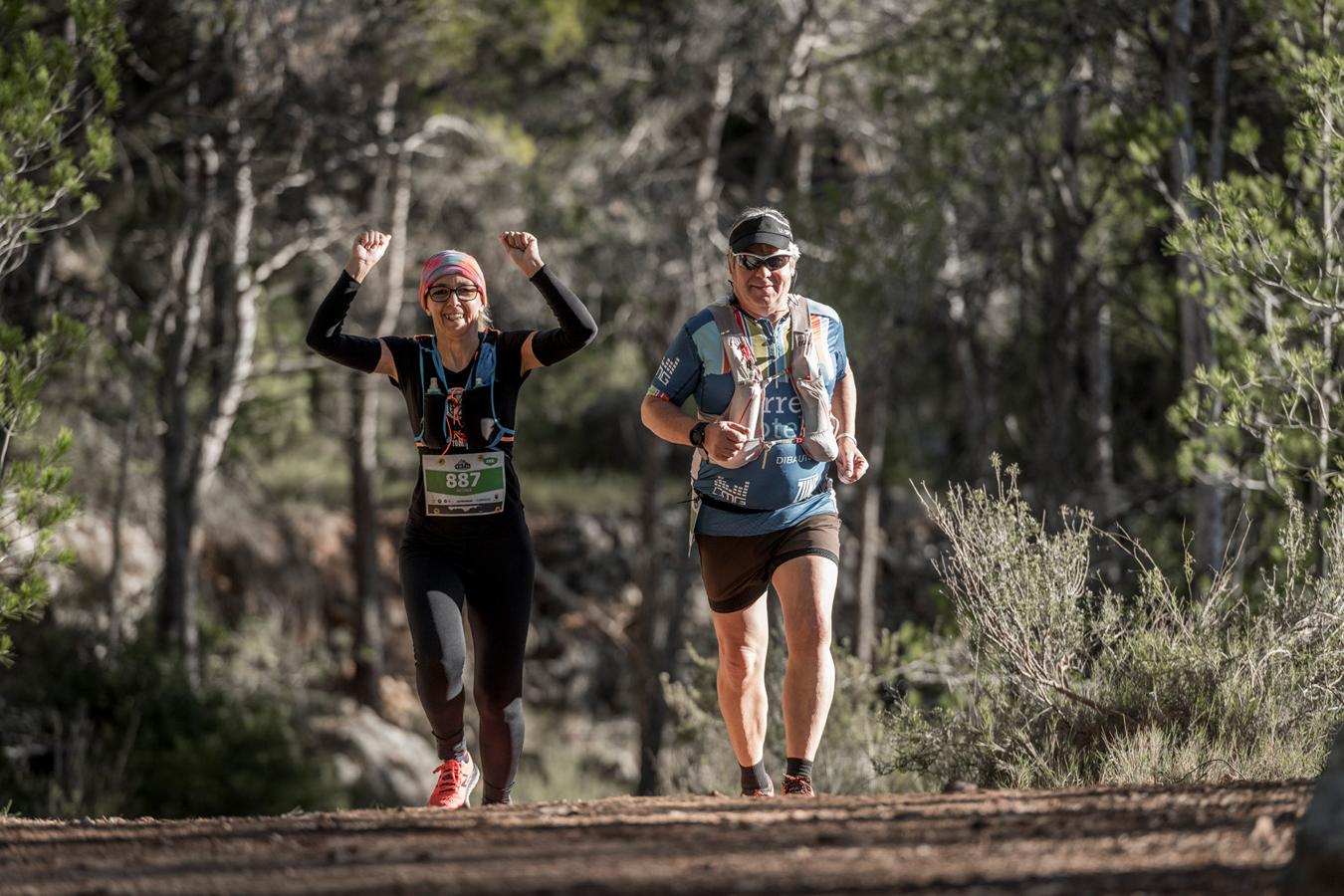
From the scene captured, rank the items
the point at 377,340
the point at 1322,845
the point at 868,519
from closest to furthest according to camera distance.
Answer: the point at 1322,845
the point at 377,340
the point at 868,519

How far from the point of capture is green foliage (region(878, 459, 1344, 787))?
5648 mm

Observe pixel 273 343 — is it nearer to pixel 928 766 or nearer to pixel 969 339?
pixel 969 339

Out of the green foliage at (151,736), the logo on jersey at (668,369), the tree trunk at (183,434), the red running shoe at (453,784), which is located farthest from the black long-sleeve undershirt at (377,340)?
the tree trunk at (183,434)

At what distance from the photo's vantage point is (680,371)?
5.46 metres

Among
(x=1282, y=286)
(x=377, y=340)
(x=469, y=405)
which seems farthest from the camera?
(x=1282, y=286)

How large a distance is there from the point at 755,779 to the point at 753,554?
2.55 feet

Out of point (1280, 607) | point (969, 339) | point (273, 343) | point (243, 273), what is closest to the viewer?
point (1280, 607)

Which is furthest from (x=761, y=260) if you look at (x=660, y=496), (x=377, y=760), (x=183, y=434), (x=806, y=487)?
(x=660, y=496)

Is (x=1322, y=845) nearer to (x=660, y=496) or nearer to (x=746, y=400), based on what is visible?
(x=746, y=400)

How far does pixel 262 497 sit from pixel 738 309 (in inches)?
648

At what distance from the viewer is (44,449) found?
7020 millimetres

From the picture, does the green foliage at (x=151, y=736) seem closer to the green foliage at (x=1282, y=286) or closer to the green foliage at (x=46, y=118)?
the green foliage at (x=46, y=118)

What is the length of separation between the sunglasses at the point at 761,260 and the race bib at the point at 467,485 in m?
1.05

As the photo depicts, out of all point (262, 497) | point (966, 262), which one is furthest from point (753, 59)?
point (262, 497)
